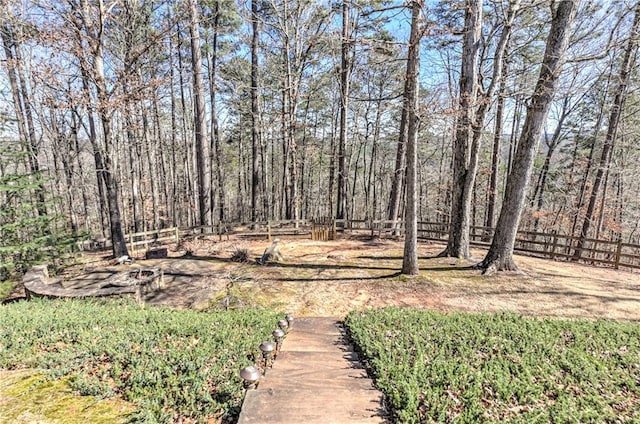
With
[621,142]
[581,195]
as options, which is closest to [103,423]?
[581,195]

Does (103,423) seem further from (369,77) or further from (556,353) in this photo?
(369,77)

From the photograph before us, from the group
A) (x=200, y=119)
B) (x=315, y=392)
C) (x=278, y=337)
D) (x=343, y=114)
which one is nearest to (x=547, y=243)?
(x=343, y=114)

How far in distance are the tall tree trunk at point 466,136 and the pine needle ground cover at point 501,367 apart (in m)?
4.62

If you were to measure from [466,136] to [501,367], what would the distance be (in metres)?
7.48

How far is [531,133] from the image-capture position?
777 cm

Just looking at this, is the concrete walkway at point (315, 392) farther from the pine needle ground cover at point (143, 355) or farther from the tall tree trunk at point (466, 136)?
the tall tree trunk at point (466, 136)

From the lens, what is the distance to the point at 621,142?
1472cm

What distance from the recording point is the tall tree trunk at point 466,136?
8055 millimetres

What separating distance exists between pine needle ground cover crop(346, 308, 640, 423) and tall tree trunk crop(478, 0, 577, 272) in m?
3.34

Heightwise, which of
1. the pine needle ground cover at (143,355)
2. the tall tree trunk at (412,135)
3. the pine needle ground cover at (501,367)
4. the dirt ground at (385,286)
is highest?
the tall tree trunk at (412,135)

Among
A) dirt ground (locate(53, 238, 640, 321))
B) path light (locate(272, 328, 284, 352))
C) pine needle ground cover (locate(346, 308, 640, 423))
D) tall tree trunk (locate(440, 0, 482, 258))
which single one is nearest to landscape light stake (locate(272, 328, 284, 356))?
path light (locate(272, 328, 284, 352))

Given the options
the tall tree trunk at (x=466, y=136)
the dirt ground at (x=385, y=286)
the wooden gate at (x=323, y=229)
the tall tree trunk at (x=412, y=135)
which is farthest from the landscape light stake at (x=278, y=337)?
the wooden gate at (x=323, y=229)

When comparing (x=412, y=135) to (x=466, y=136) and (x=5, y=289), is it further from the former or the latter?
(x=5, y=289)

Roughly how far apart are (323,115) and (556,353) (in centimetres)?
2174
